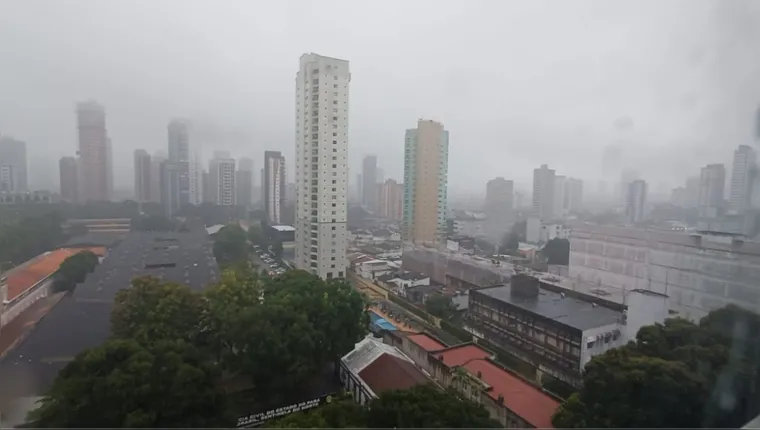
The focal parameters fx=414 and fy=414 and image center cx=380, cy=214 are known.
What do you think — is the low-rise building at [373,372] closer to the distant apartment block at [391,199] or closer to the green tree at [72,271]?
the green tree at [72,271]

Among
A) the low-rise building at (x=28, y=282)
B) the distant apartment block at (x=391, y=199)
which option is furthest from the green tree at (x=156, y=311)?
the distant apartment block at (x=391, y=199)

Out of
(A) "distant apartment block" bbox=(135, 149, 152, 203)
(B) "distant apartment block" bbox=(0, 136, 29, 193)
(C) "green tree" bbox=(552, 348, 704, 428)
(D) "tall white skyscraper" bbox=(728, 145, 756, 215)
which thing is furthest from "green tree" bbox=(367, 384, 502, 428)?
(A) "distant apartment block" bbox=(135, 149, 152, 203)

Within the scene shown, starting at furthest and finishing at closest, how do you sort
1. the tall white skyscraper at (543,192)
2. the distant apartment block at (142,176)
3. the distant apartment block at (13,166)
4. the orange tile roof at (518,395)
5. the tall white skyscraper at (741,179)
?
the tall white skyscraper at (543,192), the distant apartment block at (142,176), the distant apartment block at (13,166), the tall white skyscraper at (741,179), the orange tile roof at (518,395)

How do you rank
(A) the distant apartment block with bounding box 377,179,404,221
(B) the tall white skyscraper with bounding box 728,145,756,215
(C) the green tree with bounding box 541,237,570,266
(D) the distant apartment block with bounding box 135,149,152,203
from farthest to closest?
(A) the distant apartment block with bounding box 377,179,404,221, (C) the green tree with bounding box 541,237,570,266, (D) the distant apartment block with bounding box 135,149,152,203, (B) the tall white skyscraper with bounding box 728,145,756,215

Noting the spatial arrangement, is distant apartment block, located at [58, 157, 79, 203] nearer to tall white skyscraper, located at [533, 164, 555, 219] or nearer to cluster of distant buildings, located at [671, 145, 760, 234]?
tall white skyscraper, located at [533, 164, 555, 219]

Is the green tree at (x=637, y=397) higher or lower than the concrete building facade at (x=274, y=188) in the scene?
lower

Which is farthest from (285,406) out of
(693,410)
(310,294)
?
(693,410)

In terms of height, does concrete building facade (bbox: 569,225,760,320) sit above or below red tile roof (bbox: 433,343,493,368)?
above

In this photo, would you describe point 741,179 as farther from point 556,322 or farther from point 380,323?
point 380,323
